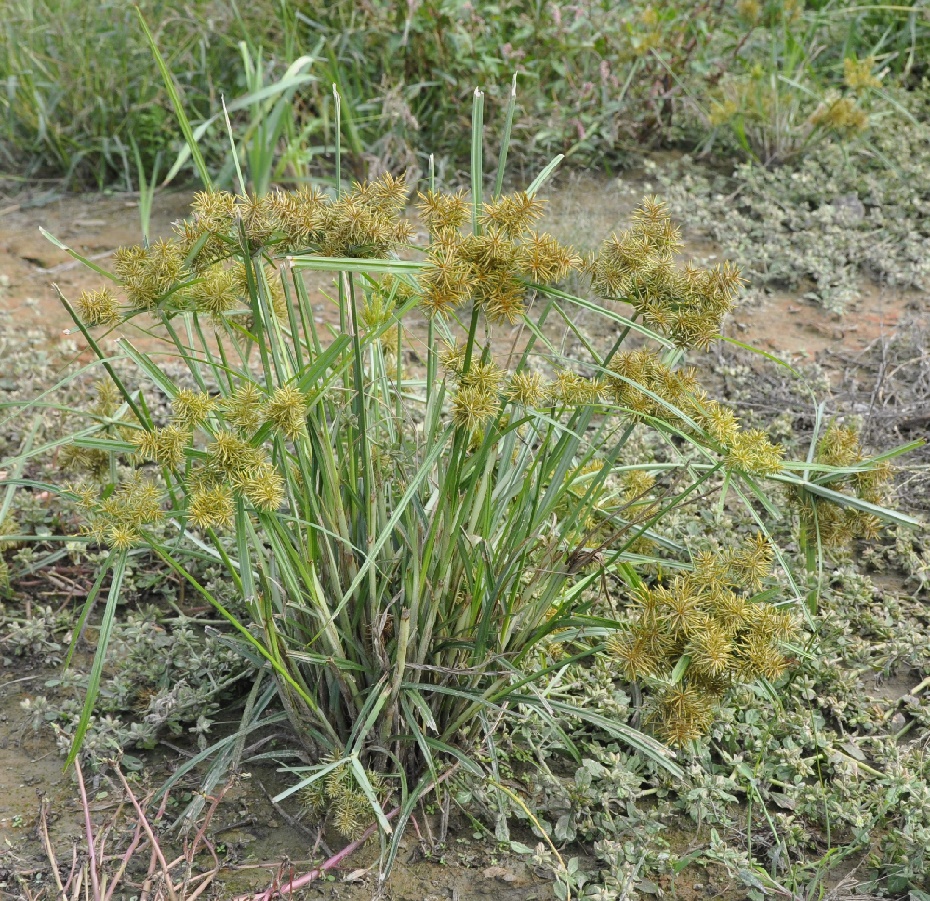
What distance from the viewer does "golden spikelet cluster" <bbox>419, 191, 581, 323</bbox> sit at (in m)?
1.52

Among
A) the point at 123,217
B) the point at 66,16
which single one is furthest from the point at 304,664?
the point at 66,16

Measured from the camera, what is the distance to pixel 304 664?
2152 mm

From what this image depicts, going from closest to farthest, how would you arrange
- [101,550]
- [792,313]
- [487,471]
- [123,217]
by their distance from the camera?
[487,471]
[101,550]
[792,313]
[123,217]

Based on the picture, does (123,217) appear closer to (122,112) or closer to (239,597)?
(122,112)

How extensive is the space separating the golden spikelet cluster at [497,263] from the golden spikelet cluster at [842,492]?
0.73 metres

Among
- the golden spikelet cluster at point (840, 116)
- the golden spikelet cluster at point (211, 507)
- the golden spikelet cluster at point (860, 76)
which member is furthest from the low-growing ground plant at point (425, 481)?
the golden spikelet cluster at point (860, 76)

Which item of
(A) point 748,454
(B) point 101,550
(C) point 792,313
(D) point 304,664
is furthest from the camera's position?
(C) point 792,313

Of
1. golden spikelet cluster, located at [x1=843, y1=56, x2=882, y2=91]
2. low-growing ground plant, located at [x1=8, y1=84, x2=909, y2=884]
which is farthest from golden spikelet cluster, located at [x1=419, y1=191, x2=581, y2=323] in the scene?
golden spikelet cluster, located at [x1=843, y1=56, x2=882, y2=91]

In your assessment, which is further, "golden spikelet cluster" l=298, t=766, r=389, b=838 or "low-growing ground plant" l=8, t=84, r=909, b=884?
"golden spikelet cluster" l=298, t=766, r=389, b=838

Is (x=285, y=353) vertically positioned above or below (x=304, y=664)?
above

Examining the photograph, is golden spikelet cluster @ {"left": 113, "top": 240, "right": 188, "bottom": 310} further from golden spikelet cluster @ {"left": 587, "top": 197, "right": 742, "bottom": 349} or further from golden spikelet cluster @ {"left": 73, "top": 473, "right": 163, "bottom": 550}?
golden spikelet cluster @ {"left": 587, "top": 197, "right": 742, "bottom": 349}

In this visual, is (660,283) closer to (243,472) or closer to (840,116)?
(243,472)

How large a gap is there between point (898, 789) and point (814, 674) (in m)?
0.40

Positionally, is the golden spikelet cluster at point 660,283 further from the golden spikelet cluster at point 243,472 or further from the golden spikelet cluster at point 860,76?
the golden spikelet cluster at point 860,76
